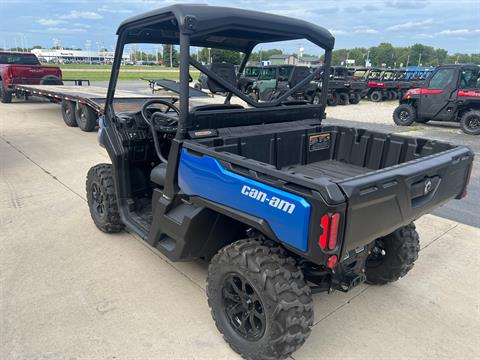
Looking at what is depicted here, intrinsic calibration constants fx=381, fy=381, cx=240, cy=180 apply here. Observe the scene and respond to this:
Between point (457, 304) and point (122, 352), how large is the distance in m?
2.54

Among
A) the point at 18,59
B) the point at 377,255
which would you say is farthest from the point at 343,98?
the point at 377,255

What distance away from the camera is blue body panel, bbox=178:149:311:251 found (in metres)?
1.88

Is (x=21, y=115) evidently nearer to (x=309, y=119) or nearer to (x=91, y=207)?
(x=91, y=207)

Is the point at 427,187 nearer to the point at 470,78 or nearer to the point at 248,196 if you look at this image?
the point at 248,196

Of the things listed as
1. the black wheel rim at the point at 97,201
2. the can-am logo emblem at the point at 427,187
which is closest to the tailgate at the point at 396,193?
the can-am logo emblem at the point at 427,187

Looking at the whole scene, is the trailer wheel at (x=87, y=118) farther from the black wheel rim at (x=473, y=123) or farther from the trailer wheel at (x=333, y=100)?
the trailer wheel at (x=333, y=100)

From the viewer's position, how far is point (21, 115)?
11.7 meters

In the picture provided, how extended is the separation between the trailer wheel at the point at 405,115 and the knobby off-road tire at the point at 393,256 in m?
10.3

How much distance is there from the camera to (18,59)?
14367 millimetres

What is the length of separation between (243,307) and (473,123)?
1130 cm

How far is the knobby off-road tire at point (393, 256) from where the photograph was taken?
3.02 m

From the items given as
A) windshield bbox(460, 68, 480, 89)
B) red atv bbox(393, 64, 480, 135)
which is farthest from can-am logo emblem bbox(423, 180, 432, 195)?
windshield bbox(460, 68, 480, 89)

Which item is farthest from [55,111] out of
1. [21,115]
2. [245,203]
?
[245,203]

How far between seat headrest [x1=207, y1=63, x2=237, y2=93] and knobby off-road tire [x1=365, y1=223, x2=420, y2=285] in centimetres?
177
